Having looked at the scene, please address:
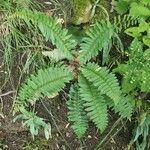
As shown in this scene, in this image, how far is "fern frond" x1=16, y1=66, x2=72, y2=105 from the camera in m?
3.91

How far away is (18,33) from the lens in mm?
4223

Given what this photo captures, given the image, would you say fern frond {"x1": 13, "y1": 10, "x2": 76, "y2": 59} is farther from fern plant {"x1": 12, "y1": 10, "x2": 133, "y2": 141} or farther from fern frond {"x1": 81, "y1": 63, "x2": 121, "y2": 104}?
fern frond {"x1": 81, "y1": 63, "x2": 121, "y2": 104}

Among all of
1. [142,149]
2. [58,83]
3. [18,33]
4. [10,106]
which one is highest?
[18,33]

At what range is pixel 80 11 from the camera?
4355 mm

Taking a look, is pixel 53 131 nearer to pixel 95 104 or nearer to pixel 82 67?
pixel 95 104

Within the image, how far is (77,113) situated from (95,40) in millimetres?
691

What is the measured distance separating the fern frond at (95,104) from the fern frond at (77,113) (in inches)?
2.9

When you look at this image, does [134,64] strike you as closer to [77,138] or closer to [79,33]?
[79,33]

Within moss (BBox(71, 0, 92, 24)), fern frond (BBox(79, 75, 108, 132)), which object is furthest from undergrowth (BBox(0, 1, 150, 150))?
moss (BBox(71, 0, 92, 24))

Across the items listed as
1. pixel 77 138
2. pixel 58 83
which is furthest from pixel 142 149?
pixel 58 83

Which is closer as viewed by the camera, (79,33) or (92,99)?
(92,99)

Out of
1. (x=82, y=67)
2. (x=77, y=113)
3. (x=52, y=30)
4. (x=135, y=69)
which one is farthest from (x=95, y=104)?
(x=52, y=30)

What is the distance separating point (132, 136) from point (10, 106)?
121 centimetres

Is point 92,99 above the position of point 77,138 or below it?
above
